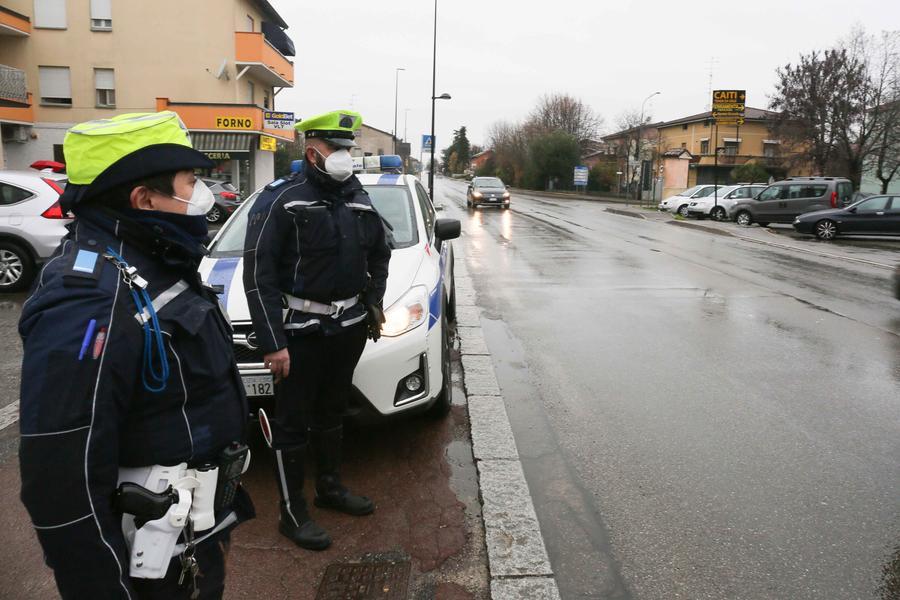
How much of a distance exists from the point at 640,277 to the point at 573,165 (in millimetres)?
51836

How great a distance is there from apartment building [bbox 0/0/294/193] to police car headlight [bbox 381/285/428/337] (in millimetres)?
28929

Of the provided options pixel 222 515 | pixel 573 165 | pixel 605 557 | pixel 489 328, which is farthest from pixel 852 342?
pixel 573 165

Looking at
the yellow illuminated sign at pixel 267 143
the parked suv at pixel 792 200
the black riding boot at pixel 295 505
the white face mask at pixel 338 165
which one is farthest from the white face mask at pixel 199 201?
the yellow illuminated sign at pixel 267 143

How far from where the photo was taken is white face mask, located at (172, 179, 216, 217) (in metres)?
1.74

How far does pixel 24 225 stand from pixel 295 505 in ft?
26.8

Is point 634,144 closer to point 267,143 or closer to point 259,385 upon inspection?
point 267,143

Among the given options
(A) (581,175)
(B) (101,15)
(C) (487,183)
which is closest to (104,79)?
(B) (101,15)

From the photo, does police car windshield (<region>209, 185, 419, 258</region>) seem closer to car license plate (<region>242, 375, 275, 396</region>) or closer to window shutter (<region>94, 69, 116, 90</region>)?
car license plate (<region>242, 375, 275, 396</region>)

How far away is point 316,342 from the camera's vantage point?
323 cm

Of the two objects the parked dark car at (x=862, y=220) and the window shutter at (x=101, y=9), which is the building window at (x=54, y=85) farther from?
the parked dark car at (x=862, y=220)

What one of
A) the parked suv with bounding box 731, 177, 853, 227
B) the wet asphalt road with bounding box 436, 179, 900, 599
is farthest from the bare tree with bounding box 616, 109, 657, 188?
the wet asphalt road with bounding box 436, 179, 900, 599

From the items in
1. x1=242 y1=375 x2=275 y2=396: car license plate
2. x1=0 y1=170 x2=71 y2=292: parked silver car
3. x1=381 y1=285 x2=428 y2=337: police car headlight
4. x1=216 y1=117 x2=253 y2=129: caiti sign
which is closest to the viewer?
x1=242 y1=375 x2=275 y2=396: car license plate

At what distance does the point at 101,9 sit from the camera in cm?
3094

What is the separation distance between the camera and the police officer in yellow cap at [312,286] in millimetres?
3070
